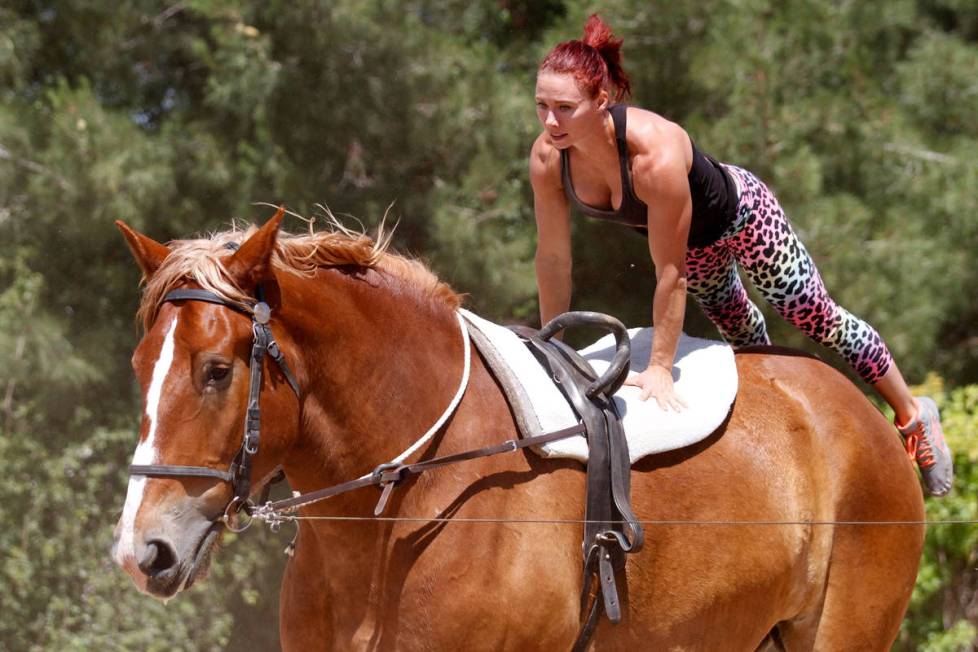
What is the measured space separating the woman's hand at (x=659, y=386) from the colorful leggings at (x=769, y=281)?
0.58 m

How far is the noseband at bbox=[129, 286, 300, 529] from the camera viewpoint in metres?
2.63

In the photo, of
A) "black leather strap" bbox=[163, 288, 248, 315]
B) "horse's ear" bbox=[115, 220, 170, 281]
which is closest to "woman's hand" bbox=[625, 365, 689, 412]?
"black leather strap" bbox=[163, 288, 248, 315]

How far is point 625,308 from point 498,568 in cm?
474

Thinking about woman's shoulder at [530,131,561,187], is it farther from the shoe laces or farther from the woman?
the shoe laces

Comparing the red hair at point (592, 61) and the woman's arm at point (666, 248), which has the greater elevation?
the red hair at point (592, 61)

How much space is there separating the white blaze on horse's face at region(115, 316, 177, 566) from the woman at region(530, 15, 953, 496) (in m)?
1.33

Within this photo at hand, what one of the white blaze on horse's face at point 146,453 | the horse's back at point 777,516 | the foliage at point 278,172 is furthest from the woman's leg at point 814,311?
the foliage at point 278,172

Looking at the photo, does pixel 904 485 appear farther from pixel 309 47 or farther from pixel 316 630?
pixel 309 47

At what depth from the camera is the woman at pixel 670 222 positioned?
3336 millimetres

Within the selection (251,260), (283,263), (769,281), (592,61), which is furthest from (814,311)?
(251,260)

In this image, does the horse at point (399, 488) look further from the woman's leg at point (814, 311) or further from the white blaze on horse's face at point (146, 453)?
the woman's leg at point (814, 311)

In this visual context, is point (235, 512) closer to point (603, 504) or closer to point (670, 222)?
point (603, 504)

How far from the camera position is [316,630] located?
9.73 feet

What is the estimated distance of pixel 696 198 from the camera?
3.60 meters
